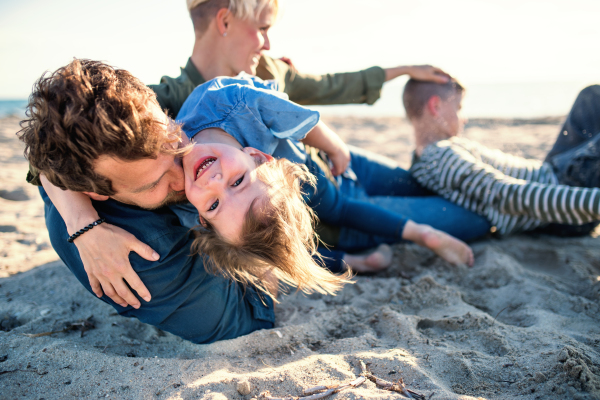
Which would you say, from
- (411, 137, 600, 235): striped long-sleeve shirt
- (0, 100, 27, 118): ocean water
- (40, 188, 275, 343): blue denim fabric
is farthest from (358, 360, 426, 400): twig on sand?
(0, 100, 27, 118): ocean water

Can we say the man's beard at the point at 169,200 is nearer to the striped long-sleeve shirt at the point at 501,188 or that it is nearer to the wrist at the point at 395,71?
the striped long-sleeve shirt at the point at 501,188

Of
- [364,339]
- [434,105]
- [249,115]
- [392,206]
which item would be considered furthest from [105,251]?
[434,105]

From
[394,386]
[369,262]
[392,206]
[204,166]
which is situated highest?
[204,166]

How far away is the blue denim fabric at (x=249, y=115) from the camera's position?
1959 mm

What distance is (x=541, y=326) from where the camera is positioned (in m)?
1.74

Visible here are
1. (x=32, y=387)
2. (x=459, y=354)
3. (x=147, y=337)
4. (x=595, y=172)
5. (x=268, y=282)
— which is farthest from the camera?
(x=595, y=172)

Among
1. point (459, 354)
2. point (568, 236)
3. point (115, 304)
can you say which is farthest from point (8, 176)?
point (568, 236)

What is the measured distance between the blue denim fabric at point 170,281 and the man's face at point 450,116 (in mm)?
2265

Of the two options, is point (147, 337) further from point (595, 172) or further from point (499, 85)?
point (499, 85)

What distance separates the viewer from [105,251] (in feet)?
5.16

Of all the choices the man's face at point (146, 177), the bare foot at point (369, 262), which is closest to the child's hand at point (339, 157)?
the bare foot at point (369, 262)

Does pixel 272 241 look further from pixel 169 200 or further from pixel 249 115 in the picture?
pixel 249 115

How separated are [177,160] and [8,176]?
3700 mm

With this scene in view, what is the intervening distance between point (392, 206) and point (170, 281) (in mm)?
→ 1738
